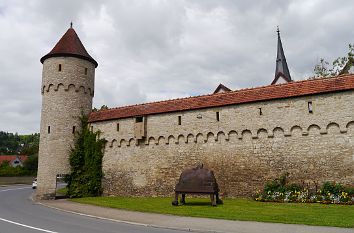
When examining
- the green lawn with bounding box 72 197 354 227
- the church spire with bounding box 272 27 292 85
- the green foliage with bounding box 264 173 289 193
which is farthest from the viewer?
the church spire with bounding box 272 27 292 85

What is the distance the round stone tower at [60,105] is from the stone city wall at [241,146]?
3404 mm

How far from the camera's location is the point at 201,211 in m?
13.3

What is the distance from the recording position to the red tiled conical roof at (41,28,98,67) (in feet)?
79.9

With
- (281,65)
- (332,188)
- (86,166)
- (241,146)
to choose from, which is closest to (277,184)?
(332,188)

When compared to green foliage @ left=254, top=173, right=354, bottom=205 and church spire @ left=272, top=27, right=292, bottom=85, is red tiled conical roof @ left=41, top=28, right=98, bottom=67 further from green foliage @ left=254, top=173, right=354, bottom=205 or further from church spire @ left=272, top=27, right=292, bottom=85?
church spire @ left=272, top=27, right=292, bottom=85

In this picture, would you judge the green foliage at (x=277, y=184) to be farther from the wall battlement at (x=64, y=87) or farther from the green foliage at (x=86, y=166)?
the wall battlement at (x=64, y=87)

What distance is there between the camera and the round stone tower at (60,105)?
907 inches

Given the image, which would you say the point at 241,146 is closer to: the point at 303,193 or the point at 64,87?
the point at 303,193

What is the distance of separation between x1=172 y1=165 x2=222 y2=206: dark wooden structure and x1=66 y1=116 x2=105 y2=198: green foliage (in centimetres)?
909

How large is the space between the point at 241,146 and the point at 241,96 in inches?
112

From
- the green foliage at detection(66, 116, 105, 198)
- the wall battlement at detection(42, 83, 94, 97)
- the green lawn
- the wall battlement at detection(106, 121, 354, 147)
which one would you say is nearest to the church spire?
the wall battlement at detection(106, 121, 354, 147)

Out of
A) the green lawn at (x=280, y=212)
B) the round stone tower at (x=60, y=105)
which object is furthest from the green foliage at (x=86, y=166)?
the green lawn at (x=280, y=212)

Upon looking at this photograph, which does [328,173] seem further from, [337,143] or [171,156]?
[171,156]

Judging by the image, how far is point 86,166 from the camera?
2308 cm
